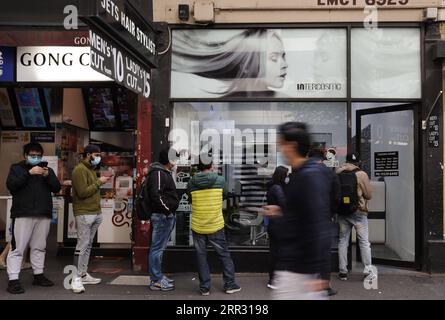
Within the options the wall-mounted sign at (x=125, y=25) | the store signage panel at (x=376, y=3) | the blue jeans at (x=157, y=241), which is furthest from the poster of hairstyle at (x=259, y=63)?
the blue jeans at (x=157, y=241)

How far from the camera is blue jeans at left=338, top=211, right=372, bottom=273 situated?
7.00 meters

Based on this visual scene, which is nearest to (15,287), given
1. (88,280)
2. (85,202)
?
(88,280)

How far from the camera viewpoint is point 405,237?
7.95m

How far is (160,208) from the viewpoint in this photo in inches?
250

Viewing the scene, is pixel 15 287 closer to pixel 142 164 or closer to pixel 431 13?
pixel 142 164

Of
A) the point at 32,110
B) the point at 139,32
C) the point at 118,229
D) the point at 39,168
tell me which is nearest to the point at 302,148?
the point at 139,32

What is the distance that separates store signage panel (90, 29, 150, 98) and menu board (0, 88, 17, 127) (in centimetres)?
391

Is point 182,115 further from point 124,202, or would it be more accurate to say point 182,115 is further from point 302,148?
point 302,148

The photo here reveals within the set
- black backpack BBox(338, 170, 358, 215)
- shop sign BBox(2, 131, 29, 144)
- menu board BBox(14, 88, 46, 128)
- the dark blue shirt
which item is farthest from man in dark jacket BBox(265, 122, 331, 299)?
shop sign BBox(2, 131, 29, 144)

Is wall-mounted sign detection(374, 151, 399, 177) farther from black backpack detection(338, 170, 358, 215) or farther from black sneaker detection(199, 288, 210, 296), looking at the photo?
black sneaker detection(199, 288, 210, 296)

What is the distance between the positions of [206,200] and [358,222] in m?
2.36

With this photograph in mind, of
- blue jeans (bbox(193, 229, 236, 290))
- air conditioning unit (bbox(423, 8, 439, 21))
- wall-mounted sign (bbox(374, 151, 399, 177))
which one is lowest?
blue jeans (bbox(193, 229, 236, 290))

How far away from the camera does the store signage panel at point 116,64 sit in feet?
16.5
